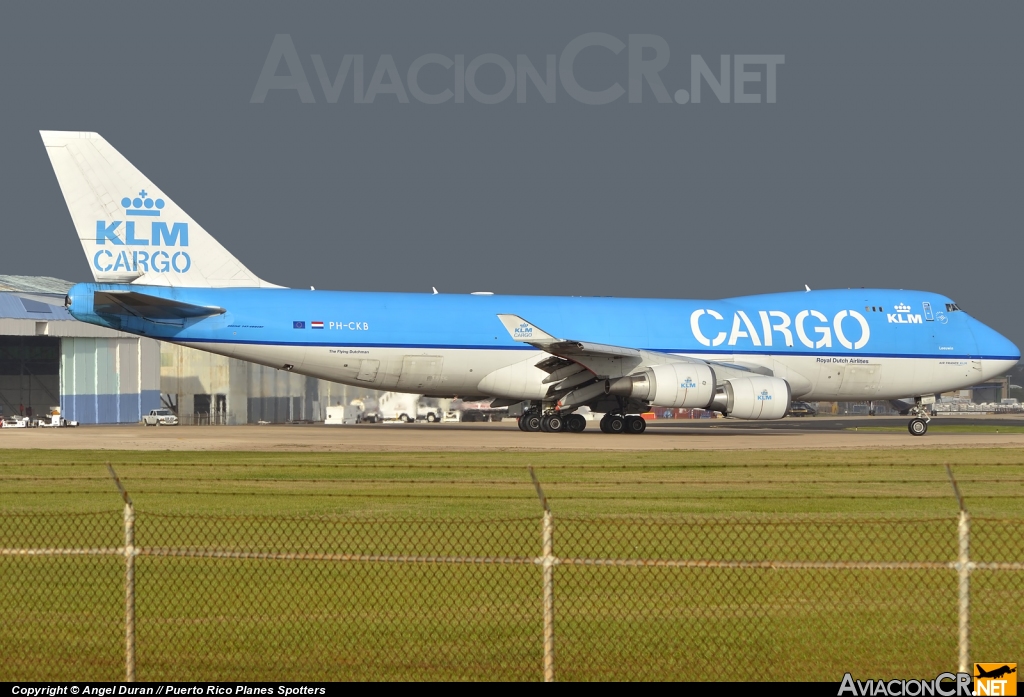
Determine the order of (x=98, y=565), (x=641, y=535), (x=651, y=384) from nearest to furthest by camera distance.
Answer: (x=98, y=565), (x=641, y=535), (x=651, y=384)

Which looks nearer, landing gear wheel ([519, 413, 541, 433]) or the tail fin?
the tail fin

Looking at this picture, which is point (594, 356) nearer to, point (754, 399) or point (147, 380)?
point (754, 399)

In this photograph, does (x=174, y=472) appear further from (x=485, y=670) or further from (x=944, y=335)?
(x=944, y=335)

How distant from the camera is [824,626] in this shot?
9805mm

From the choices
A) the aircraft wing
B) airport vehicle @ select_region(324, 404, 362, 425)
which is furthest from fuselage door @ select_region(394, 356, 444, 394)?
airport vehicle @ select_region(324, 404, 362, 425)

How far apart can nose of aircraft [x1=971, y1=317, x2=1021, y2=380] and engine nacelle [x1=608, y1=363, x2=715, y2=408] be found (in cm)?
1090

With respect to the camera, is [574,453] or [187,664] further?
[574,453]

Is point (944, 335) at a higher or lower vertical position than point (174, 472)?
higher

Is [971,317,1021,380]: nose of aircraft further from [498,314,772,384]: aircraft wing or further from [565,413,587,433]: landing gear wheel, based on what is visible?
[565,413,587,433]: landing gear wheel

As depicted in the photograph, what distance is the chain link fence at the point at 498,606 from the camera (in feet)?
28.2

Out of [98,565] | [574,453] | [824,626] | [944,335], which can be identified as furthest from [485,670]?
[944,335]

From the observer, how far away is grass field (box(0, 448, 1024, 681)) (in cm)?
889

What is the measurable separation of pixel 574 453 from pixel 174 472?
9.66m

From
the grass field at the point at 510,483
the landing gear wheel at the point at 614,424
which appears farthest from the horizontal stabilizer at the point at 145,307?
the landing gear wheel at the point at 614,424
